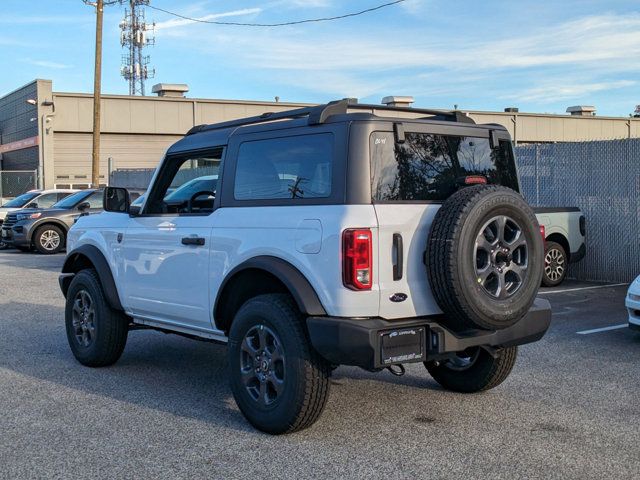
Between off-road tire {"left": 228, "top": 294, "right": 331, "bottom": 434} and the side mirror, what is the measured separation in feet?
6.95

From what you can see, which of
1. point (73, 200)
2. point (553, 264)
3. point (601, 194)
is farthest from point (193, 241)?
point (73, 200)

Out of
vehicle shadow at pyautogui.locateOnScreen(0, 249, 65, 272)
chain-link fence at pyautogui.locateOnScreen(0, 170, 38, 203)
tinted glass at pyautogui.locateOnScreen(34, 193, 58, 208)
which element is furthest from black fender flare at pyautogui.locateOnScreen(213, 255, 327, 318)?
chain-link fence at pyautogui.locateOnScreen(0, 170, 38, 203)

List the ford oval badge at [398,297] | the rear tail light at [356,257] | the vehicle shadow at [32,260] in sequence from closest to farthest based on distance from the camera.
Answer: the rear tail light at [356,257], the ford oval badge at [398,297], the vehicle shadow at [32,260]

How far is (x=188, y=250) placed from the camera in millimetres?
5836

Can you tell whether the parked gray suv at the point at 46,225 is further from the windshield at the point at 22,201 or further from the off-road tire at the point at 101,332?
the off-road tire at the point at 101,332

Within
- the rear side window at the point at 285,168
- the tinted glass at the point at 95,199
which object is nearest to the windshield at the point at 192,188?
the rear side window at the point at 285,168

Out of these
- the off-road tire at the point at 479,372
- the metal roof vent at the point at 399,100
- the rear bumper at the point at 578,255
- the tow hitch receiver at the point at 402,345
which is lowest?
the off-road tire at the point at 479,372

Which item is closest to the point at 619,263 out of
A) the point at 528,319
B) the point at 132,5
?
the point at 528,319

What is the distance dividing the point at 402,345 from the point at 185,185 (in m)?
2.65

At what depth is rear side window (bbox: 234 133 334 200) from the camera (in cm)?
495

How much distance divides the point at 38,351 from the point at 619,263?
9448 millimetres

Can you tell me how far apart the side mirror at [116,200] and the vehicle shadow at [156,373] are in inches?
57.9

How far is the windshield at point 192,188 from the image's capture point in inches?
241

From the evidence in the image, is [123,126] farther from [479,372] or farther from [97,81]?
[479,372]
